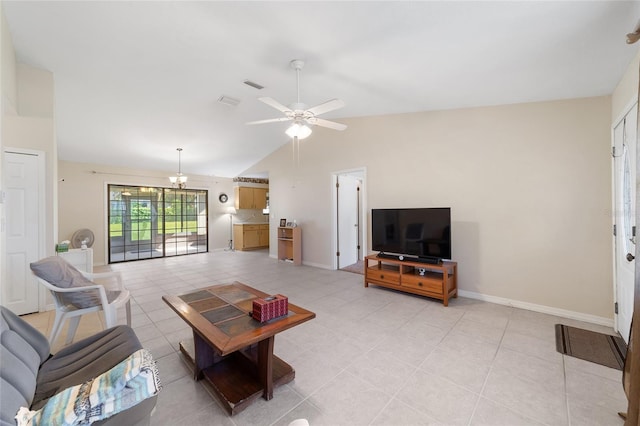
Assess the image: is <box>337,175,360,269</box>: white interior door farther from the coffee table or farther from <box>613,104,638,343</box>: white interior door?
<box>613,104,638,343</box>: white interior door

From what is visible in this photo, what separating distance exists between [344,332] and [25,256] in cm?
406

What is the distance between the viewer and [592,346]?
7.77 feet

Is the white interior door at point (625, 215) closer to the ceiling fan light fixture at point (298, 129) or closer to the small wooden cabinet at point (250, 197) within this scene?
the ceiling fan light fixture at point (298, 129)

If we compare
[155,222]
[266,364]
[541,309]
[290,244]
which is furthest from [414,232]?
[155,222]

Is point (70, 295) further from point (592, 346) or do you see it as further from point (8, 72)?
point (592, 346)

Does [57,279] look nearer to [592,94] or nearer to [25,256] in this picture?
[25,256]

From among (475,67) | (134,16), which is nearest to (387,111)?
(475,67)

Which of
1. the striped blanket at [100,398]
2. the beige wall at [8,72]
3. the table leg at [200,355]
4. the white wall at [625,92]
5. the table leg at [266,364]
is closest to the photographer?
the striped blanket at [100,398]

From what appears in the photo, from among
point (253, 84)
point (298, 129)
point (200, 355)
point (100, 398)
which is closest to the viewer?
point (100, 398)

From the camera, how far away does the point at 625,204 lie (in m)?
2.46

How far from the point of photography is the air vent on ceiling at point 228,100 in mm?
3831

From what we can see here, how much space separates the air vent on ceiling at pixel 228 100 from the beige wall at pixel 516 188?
235cm

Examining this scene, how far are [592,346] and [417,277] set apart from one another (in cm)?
172

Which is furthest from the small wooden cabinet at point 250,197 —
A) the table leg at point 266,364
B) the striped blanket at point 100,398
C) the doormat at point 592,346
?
the doormat at point 592,346
